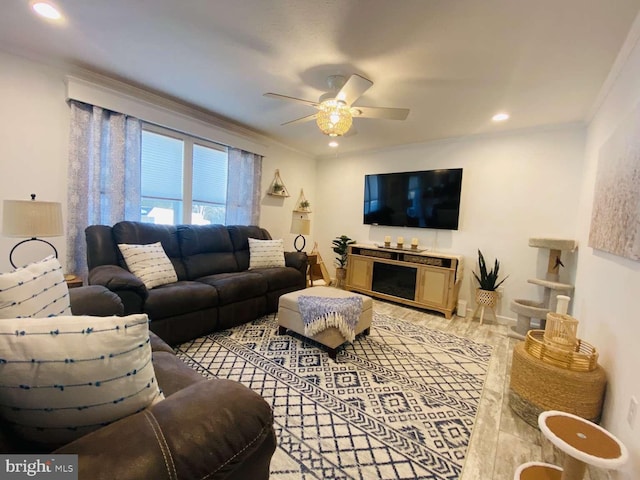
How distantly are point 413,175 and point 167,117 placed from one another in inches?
129

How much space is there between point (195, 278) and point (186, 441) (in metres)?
2.58

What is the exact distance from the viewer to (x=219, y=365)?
2.16 m

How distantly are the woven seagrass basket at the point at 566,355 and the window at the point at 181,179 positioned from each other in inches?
145

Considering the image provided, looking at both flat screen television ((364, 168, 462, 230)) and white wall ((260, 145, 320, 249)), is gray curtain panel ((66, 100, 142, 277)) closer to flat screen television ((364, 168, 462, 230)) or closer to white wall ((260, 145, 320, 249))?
white wall ((260, 145, 320, 249))

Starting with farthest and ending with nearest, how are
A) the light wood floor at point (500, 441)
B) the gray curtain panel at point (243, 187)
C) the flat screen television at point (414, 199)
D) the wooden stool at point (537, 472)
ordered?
the gray curtain panel at point (243, 187) < the flat screen television at point (414, 199) < the light wood floor at point (500, 441) < the wooden stool at point (537, 472)

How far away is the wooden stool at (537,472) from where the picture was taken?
1201 millimetres

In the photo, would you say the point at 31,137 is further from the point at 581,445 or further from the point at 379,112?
the point at 581,445

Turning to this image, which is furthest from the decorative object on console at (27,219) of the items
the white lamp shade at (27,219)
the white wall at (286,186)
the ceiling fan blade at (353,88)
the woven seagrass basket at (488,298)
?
the woven seagrass basket at (488,298)

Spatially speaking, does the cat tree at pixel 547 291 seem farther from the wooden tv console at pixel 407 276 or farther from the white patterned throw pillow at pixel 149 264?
the white patterned throw pillow at pixel 149 264

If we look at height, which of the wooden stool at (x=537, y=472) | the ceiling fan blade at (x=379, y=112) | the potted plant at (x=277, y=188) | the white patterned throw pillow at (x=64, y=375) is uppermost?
the ceiling fan blade at (x=379, y=112)

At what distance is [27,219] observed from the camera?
187cm

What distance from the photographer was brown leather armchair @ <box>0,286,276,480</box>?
60 centimetres

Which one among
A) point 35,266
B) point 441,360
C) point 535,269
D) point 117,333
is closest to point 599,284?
point 441,360

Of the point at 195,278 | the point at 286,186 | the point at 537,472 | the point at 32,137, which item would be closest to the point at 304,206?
the point at 286,186
